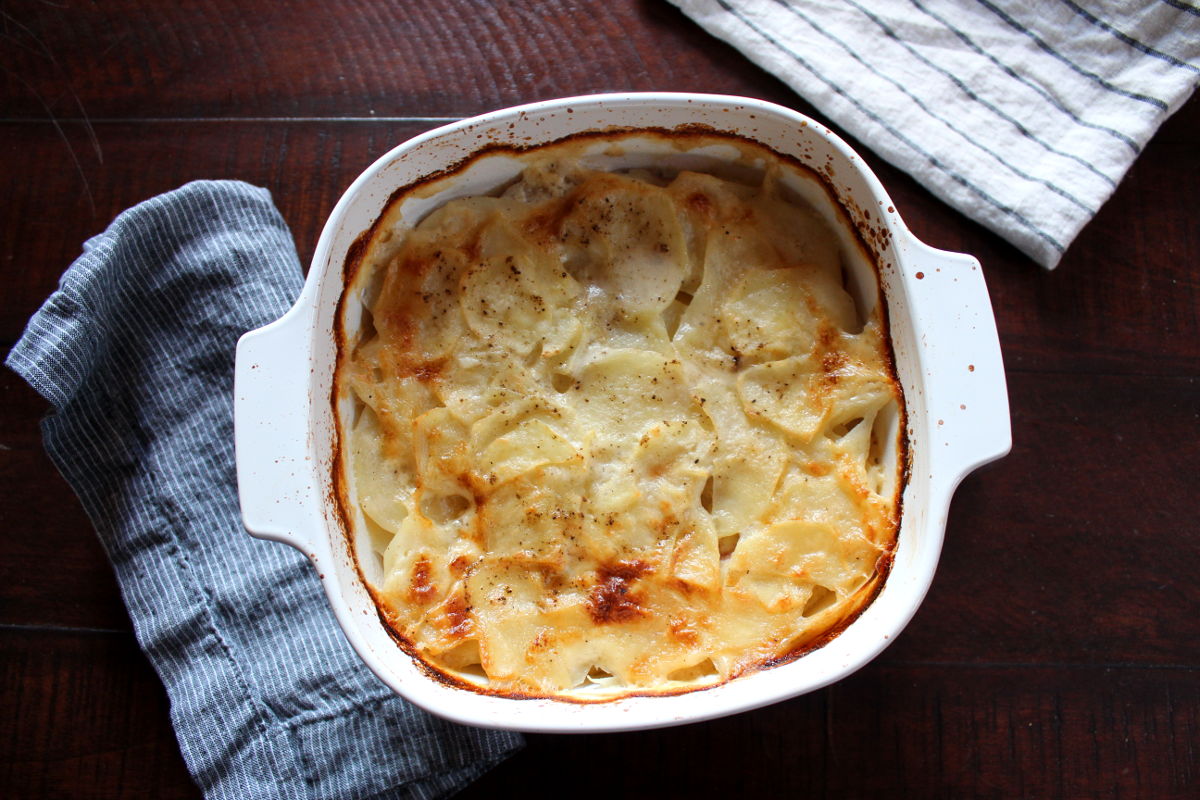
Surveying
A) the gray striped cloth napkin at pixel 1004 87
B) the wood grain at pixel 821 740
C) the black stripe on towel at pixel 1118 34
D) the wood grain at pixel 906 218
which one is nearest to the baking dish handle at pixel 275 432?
the wood grain at pixel 906 218

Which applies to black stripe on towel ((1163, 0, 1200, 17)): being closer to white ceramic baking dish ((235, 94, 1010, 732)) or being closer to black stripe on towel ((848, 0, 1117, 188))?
black stripe on towel ((848, 0, 1117, 188))

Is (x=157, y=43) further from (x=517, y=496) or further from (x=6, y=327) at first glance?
(x=517, y=496)

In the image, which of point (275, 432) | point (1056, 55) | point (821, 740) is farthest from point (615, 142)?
point (821, 740)

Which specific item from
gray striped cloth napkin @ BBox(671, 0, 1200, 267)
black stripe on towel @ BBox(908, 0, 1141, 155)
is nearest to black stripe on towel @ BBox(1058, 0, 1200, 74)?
gray striped cloth napkin @ BBox(671, 0, 1200, 267)

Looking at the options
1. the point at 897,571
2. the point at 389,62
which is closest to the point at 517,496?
the point at 897,571

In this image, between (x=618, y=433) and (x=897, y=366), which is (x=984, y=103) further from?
(x=618, y=433)
